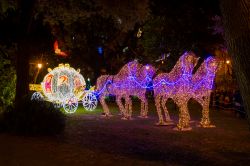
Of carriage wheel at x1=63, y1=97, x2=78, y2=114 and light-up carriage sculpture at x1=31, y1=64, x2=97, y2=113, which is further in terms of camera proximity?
carriage wheel at x1=63, y1=97, x2=78, y2=114

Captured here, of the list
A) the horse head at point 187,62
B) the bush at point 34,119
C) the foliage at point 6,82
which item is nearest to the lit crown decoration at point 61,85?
the foliage at point 6,82

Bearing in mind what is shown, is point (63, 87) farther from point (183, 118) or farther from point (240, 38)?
point (240, 38)

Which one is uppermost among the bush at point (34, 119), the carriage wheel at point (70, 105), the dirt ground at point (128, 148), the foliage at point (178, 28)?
the foliage at point (178, 28)

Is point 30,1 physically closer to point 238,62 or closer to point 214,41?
point 238,62

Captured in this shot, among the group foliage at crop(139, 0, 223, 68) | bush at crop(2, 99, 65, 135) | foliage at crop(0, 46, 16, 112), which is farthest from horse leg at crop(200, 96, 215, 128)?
foliage at crop(0, 46, 16, 112)

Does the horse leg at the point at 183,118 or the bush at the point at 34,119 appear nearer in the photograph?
the bush at the point at 34,119

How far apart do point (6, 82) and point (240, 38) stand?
593 inches

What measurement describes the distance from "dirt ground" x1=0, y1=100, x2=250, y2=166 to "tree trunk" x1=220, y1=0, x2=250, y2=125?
5211mm

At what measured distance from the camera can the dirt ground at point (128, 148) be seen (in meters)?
10.6

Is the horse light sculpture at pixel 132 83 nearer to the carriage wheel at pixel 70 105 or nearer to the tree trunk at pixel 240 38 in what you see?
the carriage wheel at pixel 70 105

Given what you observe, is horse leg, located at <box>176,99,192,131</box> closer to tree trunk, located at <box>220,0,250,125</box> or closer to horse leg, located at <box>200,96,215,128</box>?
horse leg, located at <box>200,96,215,128</box>

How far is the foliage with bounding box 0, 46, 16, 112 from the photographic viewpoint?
18594 mm

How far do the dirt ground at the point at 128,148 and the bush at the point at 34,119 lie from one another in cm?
43

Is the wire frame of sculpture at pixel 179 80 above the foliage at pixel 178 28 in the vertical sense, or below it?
below
